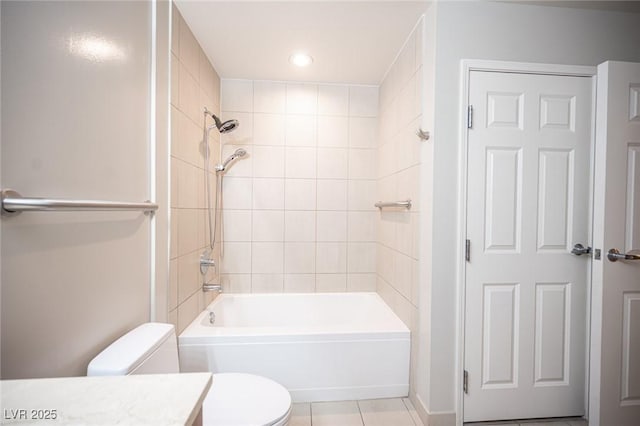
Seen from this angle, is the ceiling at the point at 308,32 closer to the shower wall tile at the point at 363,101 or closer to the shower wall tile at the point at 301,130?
the shower wall tile at the point at 363,101

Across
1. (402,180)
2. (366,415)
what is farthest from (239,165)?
(366,415)

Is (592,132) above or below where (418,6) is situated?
below

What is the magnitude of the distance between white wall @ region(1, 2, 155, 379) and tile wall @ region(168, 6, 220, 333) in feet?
0.99

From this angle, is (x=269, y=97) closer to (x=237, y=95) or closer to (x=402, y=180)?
(x=237, y=95)

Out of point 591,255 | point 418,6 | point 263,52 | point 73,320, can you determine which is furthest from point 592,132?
point 73,320

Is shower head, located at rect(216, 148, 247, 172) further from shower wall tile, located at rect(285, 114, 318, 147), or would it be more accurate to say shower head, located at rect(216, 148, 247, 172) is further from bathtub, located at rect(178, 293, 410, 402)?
bathtub, located at rect(178, 293, 410, 402)

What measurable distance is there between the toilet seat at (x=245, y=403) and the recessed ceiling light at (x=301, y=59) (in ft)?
6.58

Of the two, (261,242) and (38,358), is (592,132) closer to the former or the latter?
(261,242)

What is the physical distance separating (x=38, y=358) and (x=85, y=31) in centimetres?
99

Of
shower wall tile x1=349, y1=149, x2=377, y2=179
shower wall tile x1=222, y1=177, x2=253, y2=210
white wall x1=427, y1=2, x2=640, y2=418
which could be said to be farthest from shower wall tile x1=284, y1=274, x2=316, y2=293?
white wall x1=427, y1=2, x2=640, y2=418

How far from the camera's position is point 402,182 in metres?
1.95

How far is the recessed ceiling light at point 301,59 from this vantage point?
2055 millimetres

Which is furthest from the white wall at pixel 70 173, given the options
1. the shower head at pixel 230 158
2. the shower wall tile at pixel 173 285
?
the shower head at pixel 230 158

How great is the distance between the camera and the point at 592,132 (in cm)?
156
